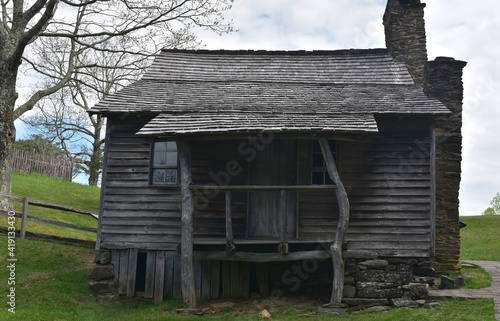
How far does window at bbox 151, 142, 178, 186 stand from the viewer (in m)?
11.8

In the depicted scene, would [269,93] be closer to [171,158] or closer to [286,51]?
[171,158]

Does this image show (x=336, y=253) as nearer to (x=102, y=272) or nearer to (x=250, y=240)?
(x=250, y=240)

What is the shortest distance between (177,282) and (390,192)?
5.55 m

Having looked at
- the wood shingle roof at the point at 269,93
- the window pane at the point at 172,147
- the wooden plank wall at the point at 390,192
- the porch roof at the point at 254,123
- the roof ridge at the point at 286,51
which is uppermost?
the roof ridge at the point at 286,51

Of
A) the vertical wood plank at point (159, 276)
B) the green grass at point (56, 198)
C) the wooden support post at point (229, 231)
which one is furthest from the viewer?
the green grass at point (56, 198)

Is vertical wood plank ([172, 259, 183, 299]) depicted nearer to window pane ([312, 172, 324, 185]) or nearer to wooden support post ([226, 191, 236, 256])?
wooden support post ([226, 191, 236, 256])

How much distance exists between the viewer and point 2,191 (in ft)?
54.5

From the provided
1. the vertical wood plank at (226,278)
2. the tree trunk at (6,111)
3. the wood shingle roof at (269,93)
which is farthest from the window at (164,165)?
the tree trunk at (6,111)

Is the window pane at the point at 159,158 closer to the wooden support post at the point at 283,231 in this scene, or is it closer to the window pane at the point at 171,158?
the window pane at the point at 171,158

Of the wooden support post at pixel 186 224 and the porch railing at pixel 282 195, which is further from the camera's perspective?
the wooden support post at pixel 186 224

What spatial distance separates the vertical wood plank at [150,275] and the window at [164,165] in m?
1.79

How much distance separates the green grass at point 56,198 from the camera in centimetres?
1814

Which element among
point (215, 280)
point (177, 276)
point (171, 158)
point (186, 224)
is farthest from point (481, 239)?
point (186, 224)

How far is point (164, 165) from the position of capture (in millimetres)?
11891
